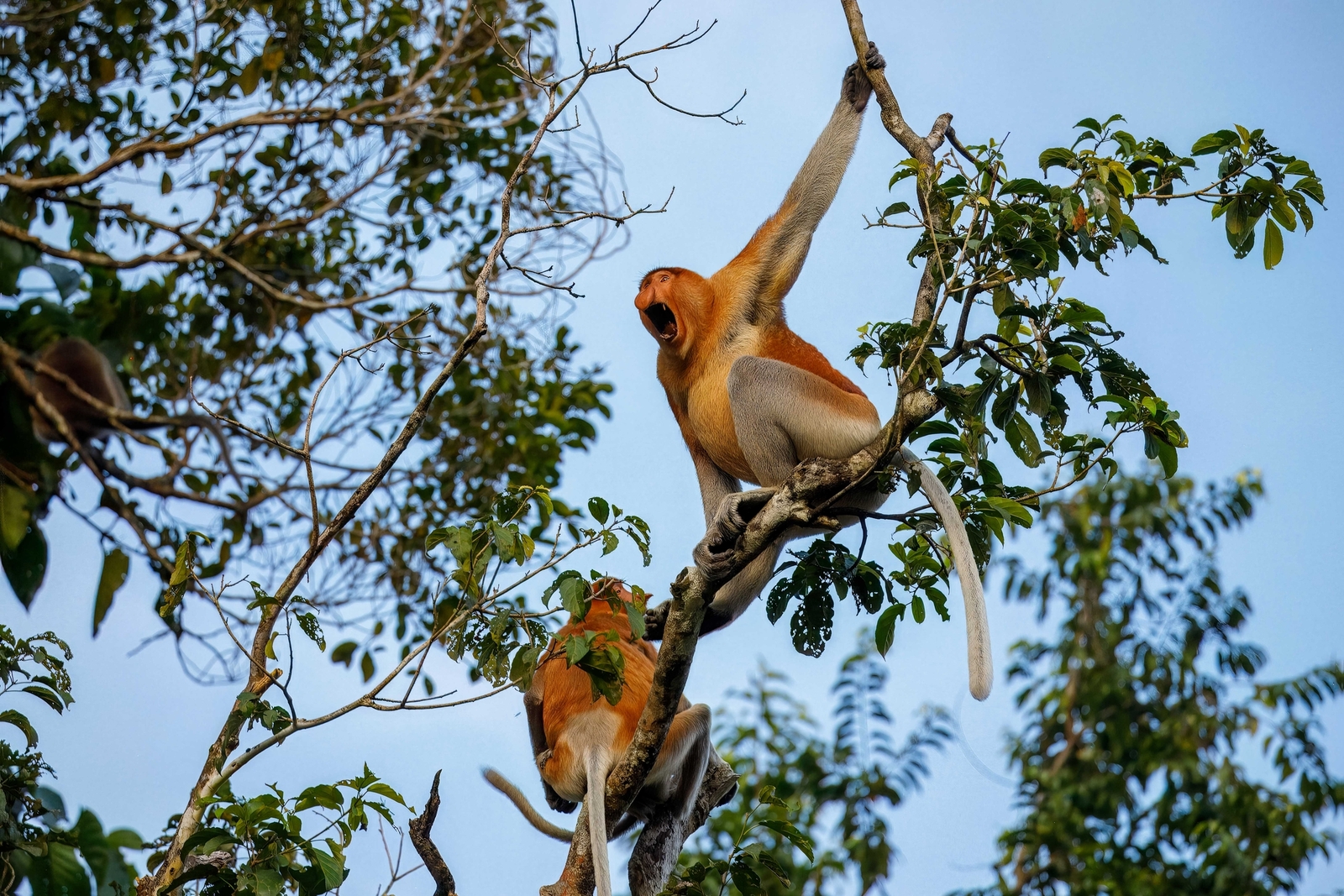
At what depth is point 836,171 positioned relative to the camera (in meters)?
3.62

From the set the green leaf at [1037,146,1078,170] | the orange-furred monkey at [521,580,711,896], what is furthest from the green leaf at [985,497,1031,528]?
the orange-furred monkey at [521,580,711,896]

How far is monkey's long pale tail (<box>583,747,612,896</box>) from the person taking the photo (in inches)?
116

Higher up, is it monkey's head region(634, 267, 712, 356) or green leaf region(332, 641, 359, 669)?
monkey's head region(634, 267, 712, 356)

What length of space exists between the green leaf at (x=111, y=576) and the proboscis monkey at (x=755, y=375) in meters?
1.92

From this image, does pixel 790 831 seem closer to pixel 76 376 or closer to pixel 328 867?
pixel 328 867

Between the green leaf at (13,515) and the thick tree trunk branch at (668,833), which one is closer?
the green leaf at (13,515)

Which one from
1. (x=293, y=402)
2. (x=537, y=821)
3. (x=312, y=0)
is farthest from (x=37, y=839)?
(x=312, y=0)

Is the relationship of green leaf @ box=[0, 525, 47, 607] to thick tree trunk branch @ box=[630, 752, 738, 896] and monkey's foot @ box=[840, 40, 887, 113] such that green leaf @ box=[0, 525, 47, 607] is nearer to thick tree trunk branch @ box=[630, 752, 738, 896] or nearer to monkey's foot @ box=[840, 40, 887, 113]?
thick tree trunk branch @ box=[630, 752, 738, 896]

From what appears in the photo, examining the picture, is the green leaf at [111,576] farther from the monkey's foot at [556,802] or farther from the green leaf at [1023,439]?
the monkey's foot at [556,802]

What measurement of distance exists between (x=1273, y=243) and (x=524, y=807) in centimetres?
278

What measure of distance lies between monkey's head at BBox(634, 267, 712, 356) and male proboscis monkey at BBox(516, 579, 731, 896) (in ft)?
2.84

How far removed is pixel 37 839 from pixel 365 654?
3125 millimetres

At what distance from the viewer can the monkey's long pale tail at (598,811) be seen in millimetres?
2953

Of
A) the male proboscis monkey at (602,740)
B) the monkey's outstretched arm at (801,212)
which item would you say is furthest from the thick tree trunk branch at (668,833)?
the monkey's outstretched arm at (801,212)
